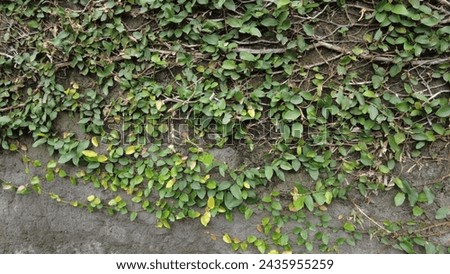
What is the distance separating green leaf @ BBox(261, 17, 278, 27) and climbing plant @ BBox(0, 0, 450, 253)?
0.01m

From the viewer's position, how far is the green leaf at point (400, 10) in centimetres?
168

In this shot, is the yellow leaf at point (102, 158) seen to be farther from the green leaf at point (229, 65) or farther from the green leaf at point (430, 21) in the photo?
the green leaf at point (430, 21)

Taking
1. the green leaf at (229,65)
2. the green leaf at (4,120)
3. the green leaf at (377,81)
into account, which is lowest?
the green leaf at (4,120)

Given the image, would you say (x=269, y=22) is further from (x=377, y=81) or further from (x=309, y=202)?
(x=309, y=202)

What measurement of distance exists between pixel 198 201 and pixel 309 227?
65 centimetres

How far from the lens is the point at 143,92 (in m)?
2.02

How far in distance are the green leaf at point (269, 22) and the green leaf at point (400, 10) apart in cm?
56

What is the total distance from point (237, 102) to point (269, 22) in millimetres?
445

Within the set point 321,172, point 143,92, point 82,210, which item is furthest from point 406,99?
point 82,210

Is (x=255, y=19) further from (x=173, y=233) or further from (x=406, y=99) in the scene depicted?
(x=173, y=233)

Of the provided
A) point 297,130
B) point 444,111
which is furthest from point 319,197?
point 444,111

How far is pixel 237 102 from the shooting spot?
1.95 meters

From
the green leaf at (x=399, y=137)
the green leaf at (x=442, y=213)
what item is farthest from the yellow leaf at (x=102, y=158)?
the green leaf at (x=442, y=213)

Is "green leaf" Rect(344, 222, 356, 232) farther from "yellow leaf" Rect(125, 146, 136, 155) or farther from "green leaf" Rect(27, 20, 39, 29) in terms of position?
"green leaf" Rect(27, 20, 39, 29)
